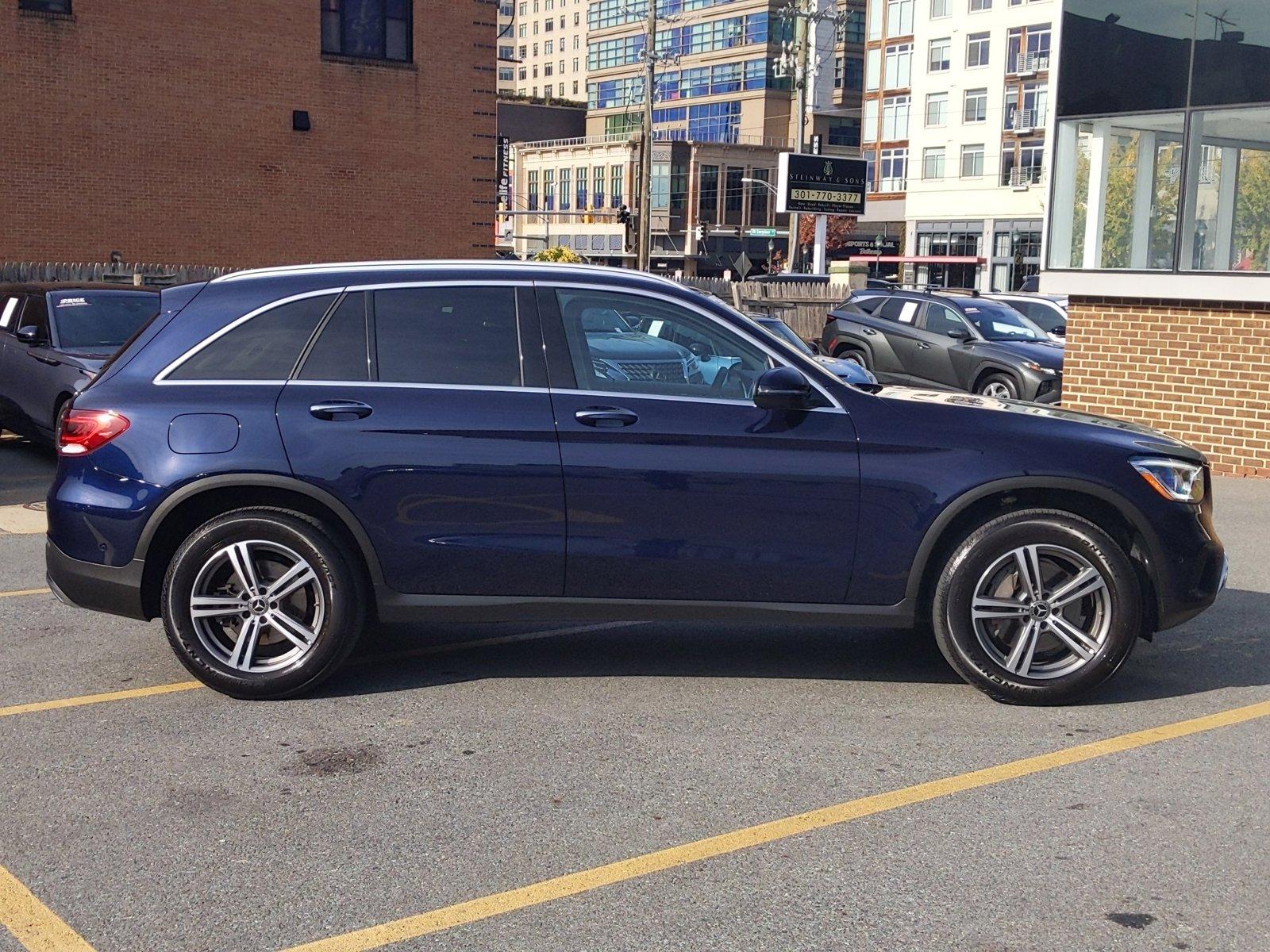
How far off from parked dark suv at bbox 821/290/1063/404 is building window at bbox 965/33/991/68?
5696cm

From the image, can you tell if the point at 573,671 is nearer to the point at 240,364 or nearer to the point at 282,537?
the point at 282,537

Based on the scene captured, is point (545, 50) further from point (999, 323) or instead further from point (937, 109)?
point (999, 323)

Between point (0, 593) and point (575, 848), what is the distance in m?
4.81

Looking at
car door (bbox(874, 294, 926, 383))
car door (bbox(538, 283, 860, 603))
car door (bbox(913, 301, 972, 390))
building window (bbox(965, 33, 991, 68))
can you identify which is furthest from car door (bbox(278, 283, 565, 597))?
building window (bbox(965, 33, 991, 68))

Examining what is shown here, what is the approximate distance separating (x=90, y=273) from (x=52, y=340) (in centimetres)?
1300

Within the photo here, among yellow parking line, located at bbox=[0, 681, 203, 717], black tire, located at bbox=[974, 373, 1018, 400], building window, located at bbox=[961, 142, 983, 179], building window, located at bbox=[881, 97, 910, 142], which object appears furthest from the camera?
building window, located at bbox=[881, 97, 910, 142]

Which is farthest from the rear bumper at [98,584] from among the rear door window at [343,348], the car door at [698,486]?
the car door at [698,486]

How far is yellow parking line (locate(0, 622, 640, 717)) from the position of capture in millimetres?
5605

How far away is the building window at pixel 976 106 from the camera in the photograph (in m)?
74.4

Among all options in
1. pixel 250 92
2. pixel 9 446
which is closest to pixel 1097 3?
pixel 9 446

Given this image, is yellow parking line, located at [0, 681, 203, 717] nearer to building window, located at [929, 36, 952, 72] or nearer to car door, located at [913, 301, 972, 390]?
car door, located at [913, 301, 972, 390]

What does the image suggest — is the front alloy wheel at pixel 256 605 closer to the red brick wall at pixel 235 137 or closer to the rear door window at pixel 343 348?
the rear door window at pixel 343 348

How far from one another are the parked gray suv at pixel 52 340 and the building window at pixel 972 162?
218 ft

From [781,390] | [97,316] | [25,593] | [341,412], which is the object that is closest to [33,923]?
[341,412]
